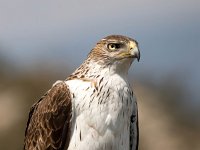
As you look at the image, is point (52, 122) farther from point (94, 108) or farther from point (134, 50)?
point (134, 50)

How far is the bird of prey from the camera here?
13500 mm

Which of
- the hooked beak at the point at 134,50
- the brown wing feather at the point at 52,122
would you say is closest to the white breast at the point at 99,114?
the brown wing feather at the point at 52,122

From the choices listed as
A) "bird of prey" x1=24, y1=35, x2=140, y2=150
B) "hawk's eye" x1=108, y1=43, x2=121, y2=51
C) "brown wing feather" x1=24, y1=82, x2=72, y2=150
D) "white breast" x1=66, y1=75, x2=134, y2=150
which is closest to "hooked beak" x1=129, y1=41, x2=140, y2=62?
"bird of prey" x1=24, y1=35, x2=140, y2=150

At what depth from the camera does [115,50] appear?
13.9 meters

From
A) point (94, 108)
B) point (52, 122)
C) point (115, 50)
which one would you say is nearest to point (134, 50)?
point (115, 50)

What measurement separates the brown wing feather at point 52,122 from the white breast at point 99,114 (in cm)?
12

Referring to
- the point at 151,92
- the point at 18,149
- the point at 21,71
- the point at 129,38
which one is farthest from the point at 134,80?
the point at 129,38

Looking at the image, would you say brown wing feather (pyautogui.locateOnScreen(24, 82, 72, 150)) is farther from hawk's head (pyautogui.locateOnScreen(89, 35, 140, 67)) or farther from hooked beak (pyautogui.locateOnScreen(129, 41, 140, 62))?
hooked beak (pyautogui.locateOnScreen(129, 41, 140, 62))

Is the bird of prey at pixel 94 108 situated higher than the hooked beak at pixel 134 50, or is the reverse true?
the hooked beak at pixel 134 50

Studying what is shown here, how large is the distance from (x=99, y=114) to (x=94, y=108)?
10 cm

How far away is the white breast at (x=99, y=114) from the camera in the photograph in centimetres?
1347

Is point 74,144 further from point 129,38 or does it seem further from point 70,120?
point 129,38

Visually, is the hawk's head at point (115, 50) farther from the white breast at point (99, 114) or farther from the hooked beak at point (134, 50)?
the white breast at point (99, 114)

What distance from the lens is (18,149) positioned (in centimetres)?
2648
